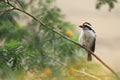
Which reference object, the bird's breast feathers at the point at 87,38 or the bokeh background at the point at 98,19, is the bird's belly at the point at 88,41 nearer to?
the bird's breast feathers at the point at 87,38

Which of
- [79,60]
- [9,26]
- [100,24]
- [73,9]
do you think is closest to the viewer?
[79,60]

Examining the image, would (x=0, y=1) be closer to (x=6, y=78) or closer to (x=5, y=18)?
(x=6, y=78)

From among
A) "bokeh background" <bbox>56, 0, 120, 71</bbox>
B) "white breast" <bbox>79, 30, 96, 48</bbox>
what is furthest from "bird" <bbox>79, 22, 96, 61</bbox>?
"bokeh background" <bbox>56, 0, 120, 71</bbox>

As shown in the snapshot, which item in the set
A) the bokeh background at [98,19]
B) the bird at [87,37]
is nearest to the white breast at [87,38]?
the bird at [87,37]

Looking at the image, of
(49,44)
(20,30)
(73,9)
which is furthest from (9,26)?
(73,9)

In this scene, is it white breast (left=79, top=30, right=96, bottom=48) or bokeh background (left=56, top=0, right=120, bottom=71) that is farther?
bokeh background (left=56, top=0, right=120, bottom=71)

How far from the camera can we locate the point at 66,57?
3572 mm

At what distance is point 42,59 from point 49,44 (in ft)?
0.36

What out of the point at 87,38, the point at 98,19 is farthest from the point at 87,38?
the point at 98,19

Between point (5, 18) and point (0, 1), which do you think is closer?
point (0, 1)


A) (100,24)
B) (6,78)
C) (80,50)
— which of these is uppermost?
(100,24)

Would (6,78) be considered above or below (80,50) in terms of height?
below

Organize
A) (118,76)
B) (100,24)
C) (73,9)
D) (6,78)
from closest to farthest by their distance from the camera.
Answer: (118,76) < (6,78) < (100,24) < (73,9)

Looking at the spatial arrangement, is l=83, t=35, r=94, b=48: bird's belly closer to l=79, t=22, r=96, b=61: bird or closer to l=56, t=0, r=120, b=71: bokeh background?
l=79, t=22, r=96, b=61: bird
